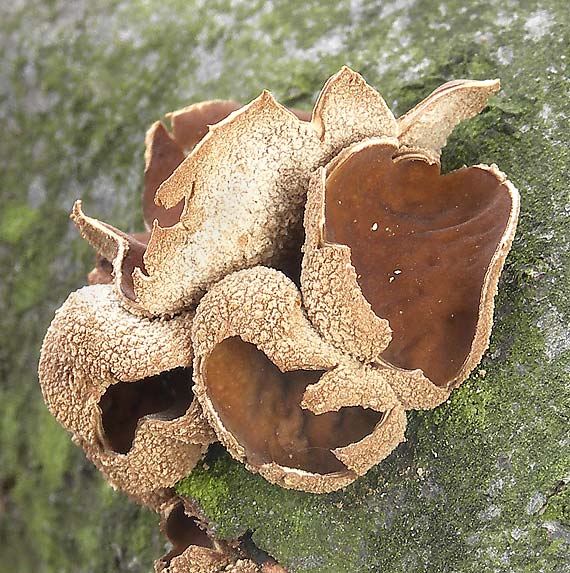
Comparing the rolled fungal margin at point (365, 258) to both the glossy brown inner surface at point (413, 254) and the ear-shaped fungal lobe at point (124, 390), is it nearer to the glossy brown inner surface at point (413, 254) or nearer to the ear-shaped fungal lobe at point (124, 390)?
the glossy brown inner surface at point (413, 254)

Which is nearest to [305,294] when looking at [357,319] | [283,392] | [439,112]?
[357,319]

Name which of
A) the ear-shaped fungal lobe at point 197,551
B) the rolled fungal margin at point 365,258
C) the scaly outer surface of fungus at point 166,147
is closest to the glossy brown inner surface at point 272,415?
the rolled fungal margin at point 365,258

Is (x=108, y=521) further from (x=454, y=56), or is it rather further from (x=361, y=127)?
(x=454, y=56)

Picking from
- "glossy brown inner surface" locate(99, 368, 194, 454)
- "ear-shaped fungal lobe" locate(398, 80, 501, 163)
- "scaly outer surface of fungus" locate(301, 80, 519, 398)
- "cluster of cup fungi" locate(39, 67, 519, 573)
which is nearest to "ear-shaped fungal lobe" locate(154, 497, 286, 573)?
"cluster of cup fungi" locate(39, 67, 519, 573)

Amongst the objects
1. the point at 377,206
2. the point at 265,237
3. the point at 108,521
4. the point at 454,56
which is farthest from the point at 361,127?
the point at 108,521

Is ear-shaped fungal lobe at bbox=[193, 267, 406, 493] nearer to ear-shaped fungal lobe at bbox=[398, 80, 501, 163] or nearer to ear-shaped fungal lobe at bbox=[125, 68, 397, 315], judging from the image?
ear-shaped fungal lobe at bbox=[125, 68, 397, 315]

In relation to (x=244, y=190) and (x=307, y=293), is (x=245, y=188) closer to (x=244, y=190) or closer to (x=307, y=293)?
(x=244, y=190)
